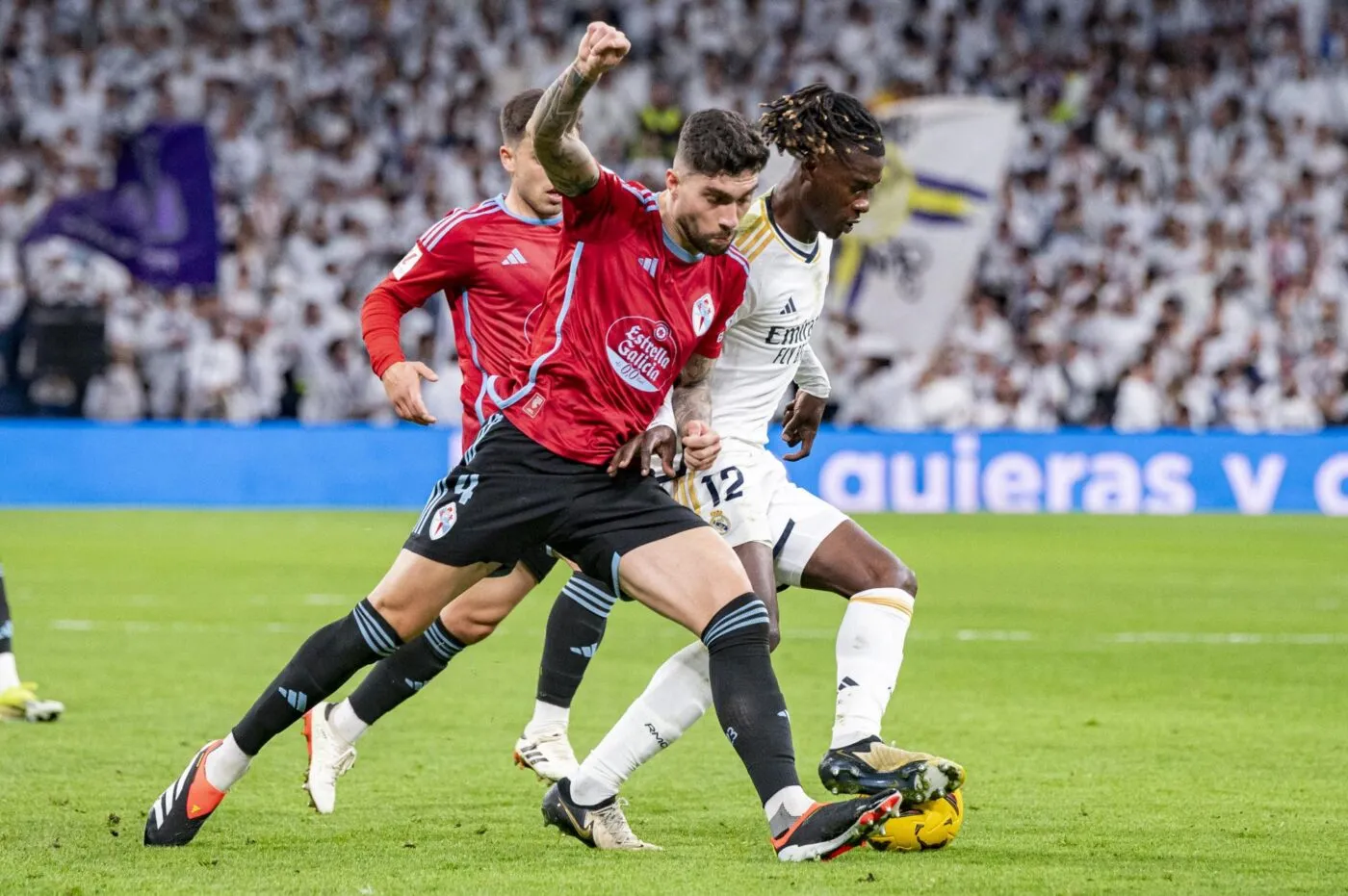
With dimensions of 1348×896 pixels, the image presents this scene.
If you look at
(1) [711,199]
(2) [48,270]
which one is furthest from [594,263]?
(2) [48,270]

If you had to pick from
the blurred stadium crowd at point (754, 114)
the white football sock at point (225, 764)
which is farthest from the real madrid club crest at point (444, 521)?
the blurred stadium crowd at point (754, 114)

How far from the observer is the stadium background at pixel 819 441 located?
241 inches

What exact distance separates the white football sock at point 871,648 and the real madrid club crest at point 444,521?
1.26m

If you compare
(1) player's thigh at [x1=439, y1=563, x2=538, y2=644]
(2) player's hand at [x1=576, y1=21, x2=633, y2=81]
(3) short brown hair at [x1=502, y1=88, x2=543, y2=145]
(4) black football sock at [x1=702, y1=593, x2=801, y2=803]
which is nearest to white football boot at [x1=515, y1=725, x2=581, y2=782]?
(1) player's thigh at [x1=439, y1=563, x2=538, y2=644]

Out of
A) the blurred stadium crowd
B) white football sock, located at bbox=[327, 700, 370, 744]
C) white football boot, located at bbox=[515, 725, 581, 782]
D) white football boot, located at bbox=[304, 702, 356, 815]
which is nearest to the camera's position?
white football boot, located at bbox=[304, 702, 356, 815]

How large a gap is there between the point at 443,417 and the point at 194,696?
1198 cm

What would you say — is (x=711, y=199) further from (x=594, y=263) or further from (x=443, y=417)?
(x=443, y=417)

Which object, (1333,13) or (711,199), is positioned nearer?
(711,199)

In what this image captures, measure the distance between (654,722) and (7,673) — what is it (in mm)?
3521

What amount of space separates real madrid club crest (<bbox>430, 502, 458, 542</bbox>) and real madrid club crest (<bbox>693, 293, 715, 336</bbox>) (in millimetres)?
791

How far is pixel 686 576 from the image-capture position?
4.99 meters

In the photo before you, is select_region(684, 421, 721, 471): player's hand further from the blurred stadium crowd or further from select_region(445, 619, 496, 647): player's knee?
the blurred stadium crowd

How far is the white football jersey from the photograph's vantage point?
579 centimetres

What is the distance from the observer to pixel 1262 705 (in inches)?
334
